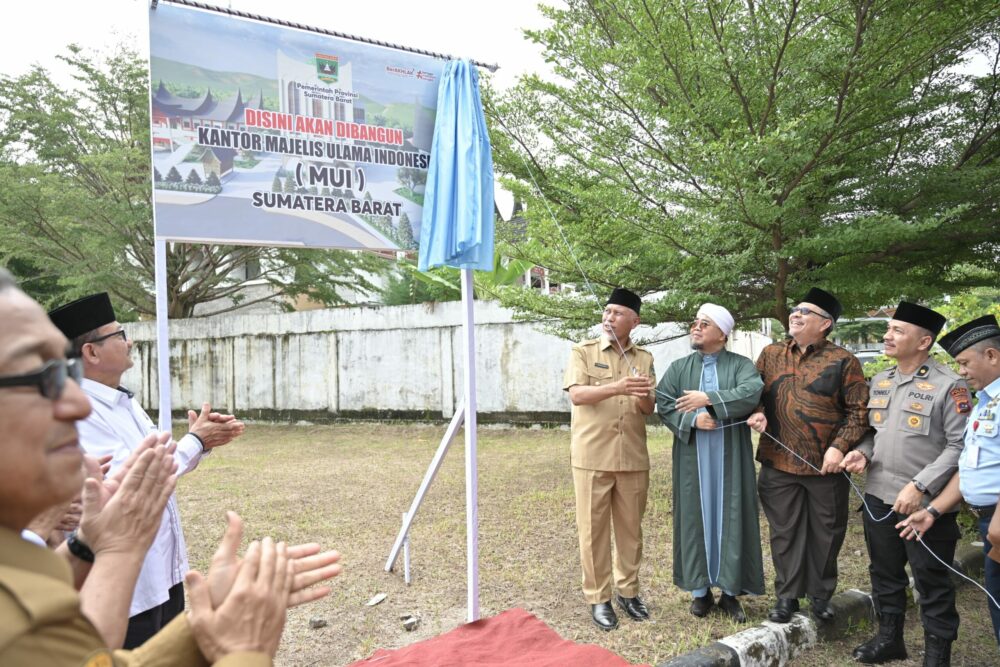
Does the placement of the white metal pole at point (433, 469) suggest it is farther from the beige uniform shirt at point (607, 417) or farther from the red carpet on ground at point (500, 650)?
the red carpet on ground at point (500, 650)

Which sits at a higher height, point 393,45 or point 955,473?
point 393,45

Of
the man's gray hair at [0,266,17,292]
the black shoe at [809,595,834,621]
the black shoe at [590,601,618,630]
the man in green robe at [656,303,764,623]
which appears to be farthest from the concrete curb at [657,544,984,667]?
the man's gray hair at [0,266,17,292]

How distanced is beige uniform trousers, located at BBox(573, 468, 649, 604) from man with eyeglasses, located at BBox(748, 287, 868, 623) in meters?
0.76

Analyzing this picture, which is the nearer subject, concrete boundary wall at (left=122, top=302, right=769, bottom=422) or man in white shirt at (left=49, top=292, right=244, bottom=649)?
man in white shirt at (left=49, top=292, right=244, bottom=649)

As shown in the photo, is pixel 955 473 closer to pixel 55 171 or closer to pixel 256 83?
pixel 256 83

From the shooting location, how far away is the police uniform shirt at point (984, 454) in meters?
2.91

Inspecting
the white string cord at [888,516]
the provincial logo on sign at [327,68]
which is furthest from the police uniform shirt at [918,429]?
the provincial logo on sign at [327,68]

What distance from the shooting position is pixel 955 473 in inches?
129

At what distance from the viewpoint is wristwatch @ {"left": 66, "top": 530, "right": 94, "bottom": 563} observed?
1445mm

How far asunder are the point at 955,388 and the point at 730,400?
1076 millimetres

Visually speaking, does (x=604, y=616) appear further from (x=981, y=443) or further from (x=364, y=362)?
(x=364, y=362)

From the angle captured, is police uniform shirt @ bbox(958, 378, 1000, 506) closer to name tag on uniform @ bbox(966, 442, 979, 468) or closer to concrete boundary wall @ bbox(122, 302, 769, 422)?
name tag on uniform @ bbox(966, 442, 979, 468)

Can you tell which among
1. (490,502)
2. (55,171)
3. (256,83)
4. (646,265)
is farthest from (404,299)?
(256,83)

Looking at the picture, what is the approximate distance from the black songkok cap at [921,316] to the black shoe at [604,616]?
227 cm
